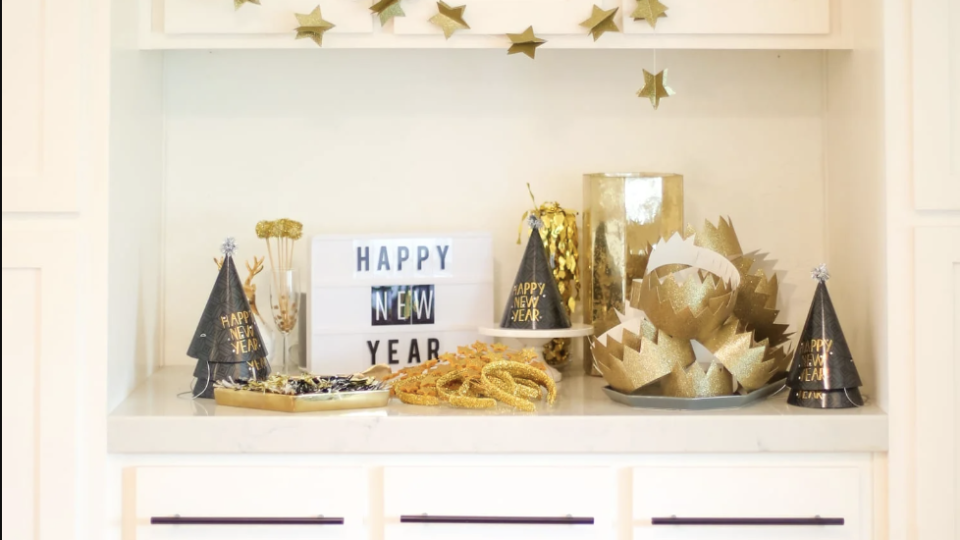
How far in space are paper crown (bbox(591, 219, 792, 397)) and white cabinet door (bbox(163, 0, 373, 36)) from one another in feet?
2.08

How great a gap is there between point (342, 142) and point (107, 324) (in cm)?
63

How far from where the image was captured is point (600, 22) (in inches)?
55.0

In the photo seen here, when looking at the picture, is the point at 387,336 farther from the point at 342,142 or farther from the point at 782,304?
the point at 782,304

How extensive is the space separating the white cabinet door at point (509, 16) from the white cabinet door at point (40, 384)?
644 millimetres

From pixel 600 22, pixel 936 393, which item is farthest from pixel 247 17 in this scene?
pixel 936 393

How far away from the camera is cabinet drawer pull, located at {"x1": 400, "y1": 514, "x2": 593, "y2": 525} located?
1229 millimetres

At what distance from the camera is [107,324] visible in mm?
1269

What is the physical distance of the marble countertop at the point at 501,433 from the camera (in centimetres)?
123

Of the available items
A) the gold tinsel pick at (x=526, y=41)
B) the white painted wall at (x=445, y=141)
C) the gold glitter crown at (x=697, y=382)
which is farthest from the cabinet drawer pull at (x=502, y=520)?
the gold tinsel pick at (x=526, y=41)

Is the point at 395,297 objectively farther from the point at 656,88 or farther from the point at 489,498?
the point at 656,88

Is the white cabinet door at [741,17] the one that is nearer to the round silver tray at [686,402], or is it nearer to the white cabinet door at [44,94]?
the round silver tray at [686,402]

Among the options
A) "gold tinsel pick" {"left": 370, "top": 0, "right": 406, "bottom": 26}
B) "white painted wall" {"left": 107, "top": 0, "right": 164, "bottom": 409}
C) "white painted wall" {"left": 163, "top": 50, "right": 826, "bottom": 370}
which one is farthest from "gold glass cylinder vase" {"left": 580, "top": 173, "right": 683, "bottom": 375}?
"white painted wall" {"left": 107, "top": 0, "right": 164, "bottom": 409}

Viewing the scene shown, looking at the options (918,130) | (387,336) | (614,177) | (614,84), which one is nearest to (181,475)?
(387,336)

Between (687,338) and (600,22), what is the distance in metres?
0.54
